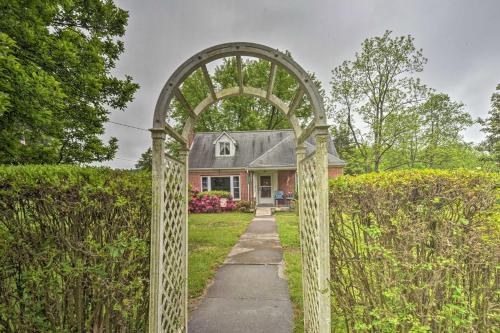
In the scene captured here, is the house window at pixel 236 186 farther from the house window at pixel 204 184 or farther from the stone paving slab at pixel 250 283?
the stone paving slab at pixel 250 283

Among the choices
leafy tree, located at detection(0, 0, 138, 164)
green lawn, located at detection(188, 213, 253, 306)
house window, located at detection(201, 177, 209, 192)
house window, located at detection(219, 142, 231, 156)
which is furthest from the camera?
house window, located at detection(219, 142, 231, 156)

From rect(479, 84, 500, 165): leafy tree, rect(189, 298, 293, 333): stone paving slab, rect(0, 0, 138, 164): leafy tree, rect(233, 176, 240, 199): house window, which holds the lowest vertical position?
rect(189, 298, 293, 333): stone paving slab

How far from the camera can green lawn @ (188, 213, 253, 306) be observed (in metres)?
4.71

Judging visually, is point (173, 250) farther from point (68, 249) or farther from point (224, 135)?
point (224, 135)

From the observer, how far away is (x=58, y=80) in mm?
5539

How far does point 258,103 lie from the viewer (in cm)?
2720

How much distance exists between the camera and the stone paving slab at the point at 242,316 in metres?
3.15

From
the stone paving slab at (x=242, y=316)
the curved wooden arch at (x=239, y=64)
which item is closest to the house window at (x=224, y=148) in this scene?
the stone paving slab at (x=242, y=316)

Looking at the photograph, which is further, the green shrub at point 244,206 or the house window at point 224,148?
the house window at point 224,148

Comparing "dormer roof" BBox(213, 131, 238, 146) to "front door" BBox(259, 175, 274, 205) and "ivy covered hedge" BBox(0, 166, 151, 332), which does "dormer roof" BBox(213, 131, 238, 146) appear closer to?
"front door" BBox(259, 175, 274, 205)

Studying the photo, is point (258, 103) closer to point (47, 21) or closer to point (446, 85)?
point (446, 85)

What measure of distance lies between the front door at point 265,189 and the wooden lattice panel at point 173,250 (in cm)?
1438

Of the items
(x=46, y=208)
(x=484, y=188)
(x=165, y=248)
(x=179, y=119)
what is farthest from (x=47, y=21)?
(x=179, y=119)

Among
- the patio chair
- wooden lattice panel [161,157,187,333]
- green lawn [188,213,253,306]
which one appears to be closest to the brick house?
the patio chair
